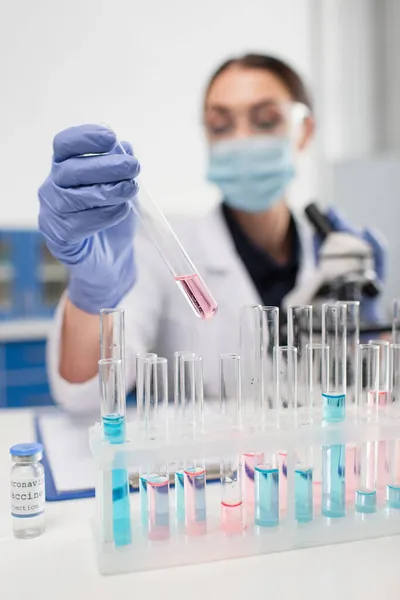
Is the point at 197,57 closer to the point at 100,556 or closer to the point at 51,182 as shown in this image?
the point at 51,182

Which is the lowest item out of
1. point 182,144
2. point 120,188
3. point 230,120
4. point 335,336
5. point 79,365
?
point 79,365

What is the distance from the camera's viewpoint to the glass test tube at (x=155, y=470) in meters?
0.78

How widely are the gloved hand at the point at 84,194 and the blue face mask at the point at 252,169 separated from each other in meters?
0.94

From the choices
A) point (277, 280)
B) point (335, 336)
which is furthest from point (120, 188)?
point (277, 280)

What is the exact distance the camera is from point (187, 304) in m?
1.76

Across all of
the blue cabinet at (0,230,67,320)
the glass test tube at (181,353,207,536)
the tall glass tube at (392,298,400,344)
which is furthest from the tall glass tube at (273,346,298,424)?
the blue cabinet at (0,230,67,320)

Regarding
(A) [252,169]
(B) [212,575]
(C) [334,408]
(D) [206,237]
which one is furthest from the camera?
(A) [252,169]

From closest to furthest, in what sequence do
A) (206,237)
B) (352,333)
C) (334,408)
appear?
(334,408) → (352,333) → (206,237)

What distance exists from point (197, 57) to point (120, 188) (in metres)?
3.36

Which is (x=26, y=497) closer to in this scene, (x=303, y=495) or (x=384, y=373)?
(x=303, y=495)

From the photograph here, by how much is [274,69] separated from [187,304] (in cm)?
82

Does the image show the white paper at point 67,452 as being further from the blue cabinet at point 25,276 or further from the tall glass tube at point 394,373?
the blue cabinet at point 25,276

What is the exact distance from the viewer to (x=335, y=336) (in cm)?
91

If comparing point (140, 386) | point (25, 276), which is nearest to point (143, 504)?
point (140, 386)
